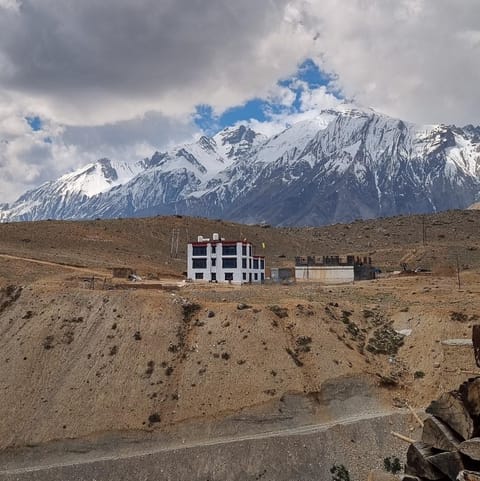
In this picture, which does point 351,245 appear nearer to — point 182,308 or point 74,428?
point 182,308

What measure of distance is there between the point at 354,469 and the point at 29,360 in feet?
74.1

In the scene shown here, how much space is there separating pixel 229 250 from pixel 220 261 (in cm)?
180

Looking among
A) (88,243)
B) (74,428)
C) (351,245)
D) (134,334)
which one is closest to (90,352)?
(134,334)

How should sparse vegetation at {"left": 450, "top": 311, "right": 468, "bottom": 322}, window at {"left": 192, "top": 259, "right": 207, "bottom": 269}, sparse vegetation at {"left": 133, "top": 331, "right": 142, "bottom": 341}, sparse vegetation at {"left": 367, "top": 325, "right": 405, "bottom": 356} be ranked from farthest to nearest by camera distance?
1. window at {"left": 192, "top": 259, "right": 207, "bottom": 269}
2. sparse vegetation at {"left": 367, "top": 325, "right": 405, "bottom": 356}
3. sparse vegetation at {"left": 450, "top": 311, "right": 468, "bottom": 322}
4. sparse vegetation at {"left": 133, "top": 331, "right": 142, "bottom": 341}

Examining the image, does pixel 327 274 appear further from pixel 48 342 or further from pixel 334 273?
pixel 48 342

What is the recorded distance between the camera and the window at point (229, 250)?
248 feet

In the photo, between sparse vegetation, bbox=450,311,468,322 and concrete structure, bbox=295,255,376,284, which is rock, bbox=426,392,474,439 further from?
concrete structure, bbox=295,255,376,284

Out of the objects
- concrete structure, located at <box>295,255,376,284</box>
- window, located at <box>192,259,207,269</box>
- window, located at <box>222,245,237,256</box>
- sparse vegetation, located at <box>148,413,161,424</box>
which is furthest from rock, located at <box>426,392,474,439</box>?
window, located at <box>192,259,207,269</box>

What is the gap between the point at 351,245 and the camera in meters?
129

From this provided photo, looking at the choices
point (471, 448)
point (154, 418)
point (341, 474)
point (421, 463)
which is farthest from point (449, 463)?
point (154, 418)

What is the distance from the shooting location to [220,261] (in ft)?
250

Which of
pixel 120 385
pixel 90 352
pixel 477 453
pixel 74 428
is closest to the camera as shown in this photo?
pixel 477 453

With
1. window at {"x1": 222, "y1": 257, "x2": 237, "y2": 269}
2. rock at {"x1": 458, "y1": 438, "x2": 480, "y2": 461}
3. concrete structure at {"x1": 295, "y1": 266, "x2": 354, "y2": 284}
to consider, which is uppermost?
window at {"x1": 222, "y1": 257, "x2": 237, "y2": 269}

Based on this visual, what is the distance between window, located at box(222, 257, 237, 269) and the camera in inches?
2970
